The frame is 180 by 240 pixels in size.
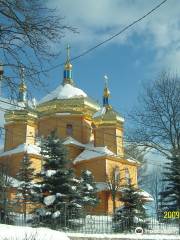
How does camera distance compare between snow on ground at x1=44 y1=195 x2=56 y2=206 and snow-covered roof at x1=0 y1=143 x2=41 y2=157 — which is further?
snow-covered roof at x1=0 y1=143 x2=41 y2=157

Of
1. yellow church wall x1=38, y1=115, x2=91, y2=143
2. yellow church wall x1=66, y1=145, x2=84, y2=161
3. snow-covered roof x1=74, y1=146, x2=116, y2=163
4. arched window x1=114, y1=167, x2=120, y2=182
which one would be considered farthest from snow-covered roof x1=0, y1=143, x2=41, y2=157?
arched window x1=114, y1=167, x2=120, y2=182

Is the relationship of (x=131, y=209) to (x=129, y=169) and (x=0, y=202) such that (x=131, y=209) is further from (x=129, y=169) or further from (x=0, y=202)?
(x=129, y=169)

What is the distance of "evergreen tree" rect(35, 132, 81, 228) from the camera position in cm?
1709

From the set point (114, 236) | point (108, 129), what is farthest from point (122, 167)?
point (114, 236)

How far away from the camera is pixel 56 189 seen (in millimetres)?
19766

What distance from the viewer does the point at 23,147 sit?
3778cm

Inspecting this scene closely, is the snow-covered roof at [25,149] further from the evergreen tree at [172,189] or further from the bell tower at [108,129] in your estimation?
the evergreen tree at [172,189]

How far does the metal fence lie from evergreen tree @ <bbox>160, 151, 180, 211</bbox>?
12.0 feet

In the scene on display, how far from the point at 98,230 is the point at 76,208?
8.54 ft

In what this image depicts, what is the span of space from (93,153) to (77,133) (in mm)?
3745

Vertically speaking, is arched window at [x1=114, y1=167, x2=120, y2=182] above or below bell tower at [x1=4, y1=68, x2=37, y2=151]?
below

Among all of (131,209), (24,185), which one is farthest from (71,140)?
(131,209)

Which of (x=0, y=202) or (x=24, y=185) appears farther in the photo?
Result: (x=24, y=185)
